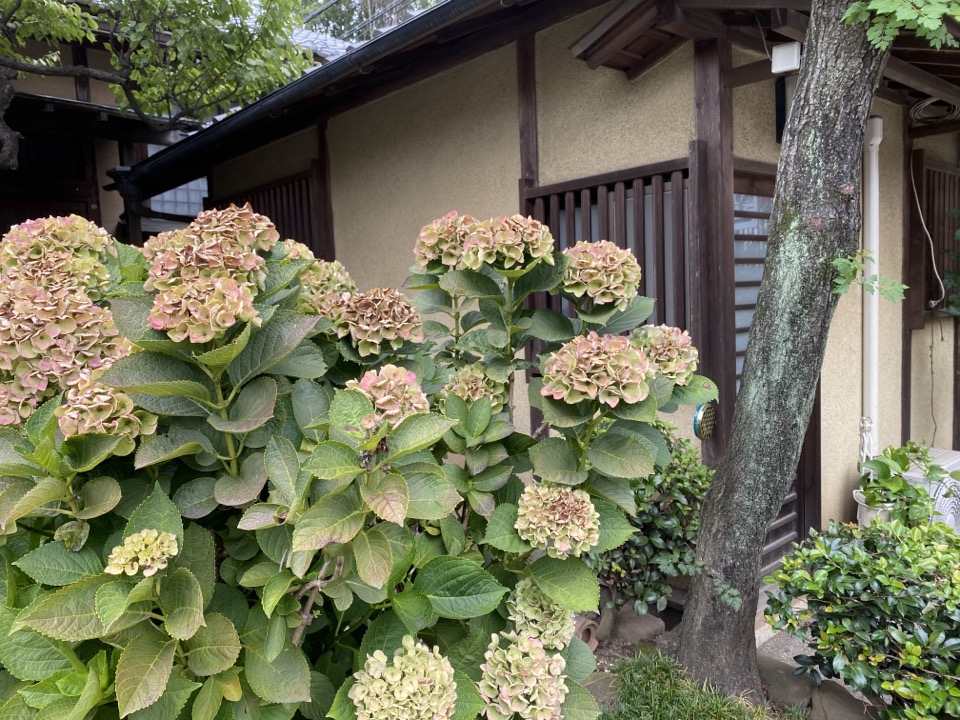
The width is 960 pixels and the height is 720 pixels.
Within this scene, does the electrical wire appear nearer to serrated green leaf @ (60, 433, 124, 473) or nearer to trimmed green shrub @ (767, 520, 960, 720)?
trimmed green shrub @ (767, 520, 960, 720)

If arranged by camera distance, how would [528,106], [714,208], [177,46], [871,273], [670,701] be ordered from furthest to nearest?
[177,46] < [871,273] < [528,106] < [714,208] < [670,701]

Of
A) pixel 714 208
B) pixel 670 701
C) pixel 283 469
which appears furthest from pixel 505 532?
pixel 714 208

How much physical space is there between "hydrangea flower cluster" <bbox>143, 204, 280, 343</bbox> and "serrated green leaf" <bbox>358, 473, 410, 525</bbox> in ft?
1.07

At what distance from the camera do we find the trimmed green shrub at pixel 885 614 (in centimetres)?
225

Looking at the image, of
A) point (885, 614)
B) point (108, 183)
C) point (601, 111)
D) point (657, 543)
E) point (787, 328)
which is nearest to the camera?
point (885, 614)

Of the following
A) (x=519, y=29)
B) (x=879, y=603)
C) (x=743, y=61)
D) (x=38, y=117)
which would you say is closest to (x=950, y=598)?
(x=879, y=603)

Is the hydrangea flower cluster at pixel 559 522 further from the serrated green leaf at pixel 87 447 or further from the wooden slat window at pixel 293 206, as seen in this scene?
the wooden slat window at pixel 293 206

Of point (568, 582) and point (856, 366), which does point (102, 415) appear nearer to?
point (568, 582)

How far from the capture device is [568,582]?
4.36 ft

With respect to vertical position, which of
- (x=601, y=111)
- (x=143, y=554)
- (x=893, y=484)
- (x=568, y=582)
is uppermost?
(x=601, y=111)

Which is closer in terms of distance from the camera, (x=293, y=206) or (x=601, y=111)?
(x=601, y=111)

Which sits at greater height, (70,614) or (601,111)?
(601,111)

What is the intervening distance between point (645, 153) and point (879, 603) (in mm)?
2353

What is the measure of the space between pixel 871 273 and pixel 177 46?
5768mm
